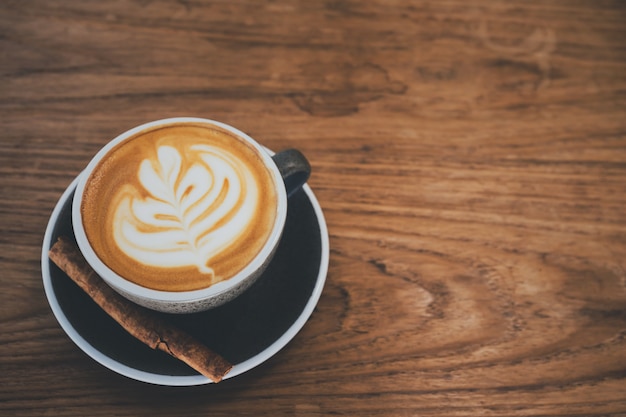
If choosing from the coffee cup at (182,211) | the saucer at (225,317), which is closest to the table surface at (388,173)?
the saucer at (225,317)

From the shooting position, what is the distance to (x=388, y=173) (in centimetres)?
88

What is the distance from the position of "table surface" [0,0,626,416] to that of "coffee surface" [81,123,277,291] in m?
0.20

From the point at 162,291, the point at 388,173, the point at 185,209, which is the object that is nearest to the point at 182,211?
the point at 185,209

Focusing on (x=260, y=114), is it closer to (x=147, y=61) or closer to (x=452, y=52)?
(x=147, y=61)

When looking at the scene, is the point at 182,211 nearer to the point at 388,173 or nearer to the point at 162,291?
the point at 162,291

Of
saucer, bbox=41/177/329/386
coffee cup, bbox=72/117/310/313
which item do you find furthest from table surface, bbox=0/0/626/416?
coffee cup, bbox=72/117/310/313

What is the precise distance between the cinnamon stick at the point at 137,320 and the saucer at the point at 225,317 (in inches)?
0.8

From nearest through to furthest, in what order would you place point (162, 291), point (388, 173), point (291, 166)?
1. point (162, 291)
2. point (291, 166)
3. point (388, 173)

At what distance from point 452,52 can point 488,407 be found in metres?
0.65

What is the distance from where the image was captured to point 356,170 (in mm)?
880

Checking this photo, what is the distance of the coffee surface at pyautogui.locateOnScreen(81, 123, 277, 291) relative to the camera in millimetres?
610

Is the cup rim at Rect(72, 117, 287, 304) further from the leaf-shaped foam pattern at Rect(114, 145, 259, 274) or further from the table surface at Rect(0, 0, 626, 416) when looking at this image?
the table surface at Rect(0, 0, 626, 416)

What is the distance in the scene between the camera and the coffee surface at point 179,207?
0.61 meters

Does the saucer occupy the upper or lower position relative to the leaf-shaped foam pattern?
lower
